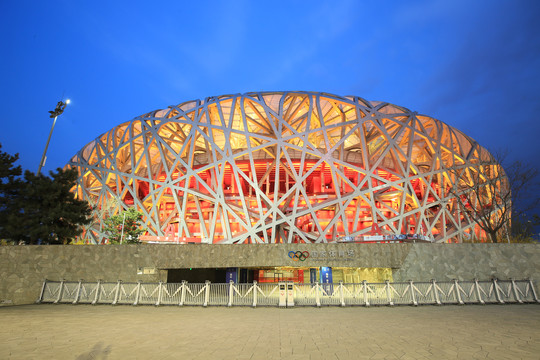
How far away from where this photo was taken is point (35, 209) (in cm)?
1953

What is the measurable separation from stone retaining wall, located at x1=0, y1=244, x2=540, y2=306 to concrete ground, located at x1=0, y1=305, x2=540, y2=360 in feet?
23.6

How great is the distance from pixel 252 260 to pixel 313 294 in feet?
17.5

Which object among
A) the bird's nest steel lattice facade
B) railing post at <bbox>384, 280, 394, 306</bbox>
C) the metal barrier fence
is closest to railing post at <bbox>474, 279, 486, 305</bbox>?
the metal barrier fence

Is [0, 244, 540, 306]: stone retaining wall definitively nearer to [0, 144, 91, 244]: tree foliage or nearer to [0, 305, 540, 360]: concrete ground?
[0, 144, 91, 244]: tree foliage

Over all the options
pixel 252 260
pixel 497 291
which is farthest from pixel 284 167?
pixel 497 291

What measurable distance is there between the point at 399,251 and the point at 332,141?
19244mm

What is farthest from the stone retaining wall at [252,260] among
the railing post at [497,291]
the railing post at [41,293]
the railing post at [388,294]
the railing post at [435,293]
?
the railing post at [388,294]

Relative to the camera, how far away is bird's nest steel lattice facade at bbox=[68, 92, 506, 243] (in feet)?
95.8

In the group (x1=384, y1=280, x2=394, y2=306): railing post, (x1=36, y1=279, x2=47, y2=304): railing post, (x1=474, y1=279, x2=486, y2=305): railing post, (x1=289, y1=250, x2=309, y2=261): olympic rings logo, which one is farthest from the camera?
(x1=289, y1=250, x2=309, y2=261): olympic rings logo

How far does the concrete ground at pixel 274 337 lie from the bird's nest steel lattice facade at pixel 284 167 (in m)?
18.3

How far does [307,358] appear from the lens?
5.30 meters

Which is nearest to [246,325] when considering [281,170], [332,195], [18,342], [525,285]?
[18,342]

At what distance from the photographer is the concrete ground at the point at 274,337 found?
560cm

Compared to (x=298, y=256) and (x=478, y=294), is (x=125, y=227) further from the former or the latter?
(x=478, y=294)
